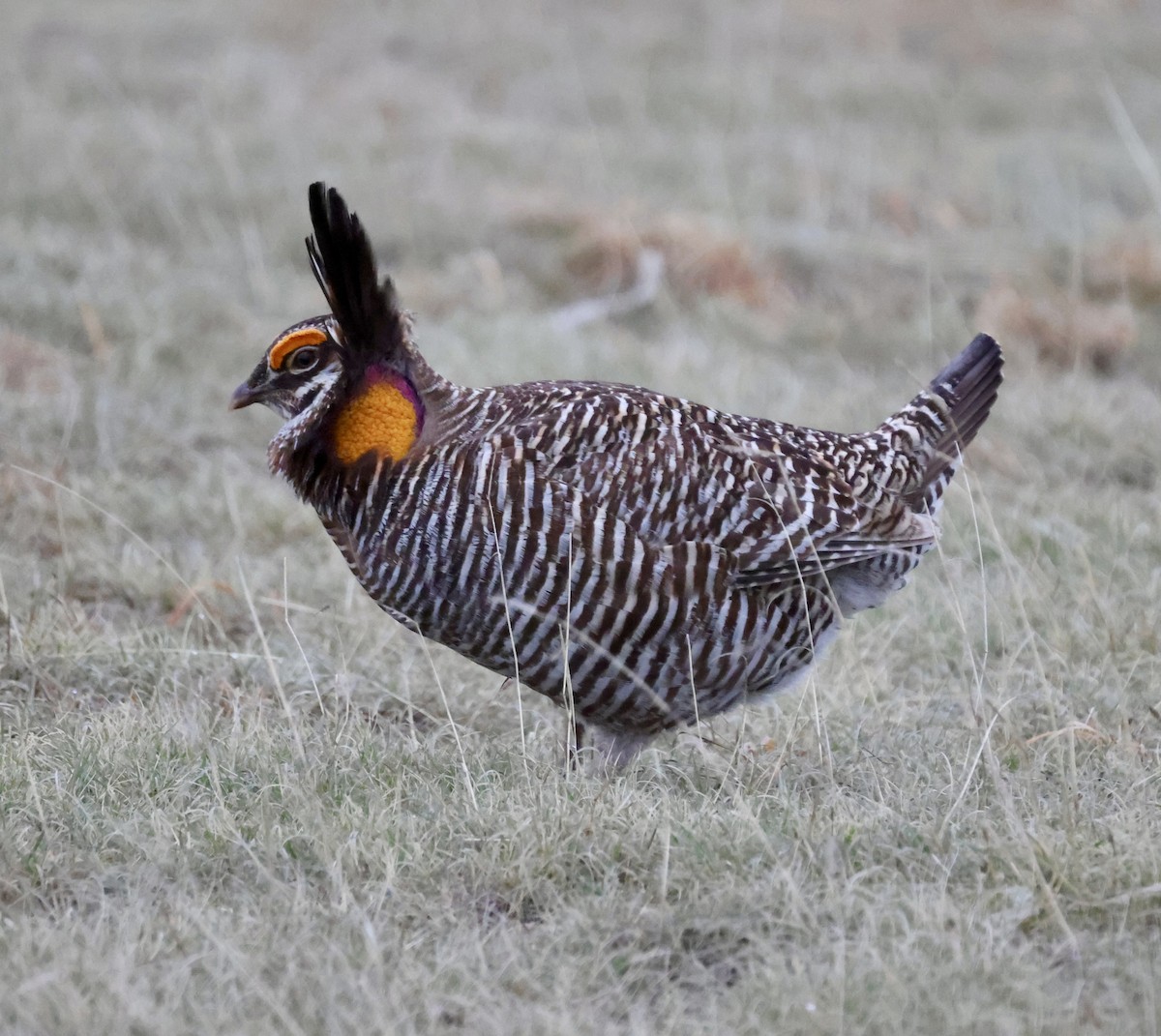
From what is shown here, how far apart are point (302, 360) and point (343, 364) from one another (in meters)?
0.11

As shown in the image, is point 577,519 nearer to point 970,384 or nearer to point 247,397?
point 247,397

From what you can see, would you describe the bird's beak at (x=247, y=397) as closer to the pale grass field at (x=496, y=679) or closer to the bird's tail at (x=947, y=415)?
the pale grass field at (x=496, y=679)

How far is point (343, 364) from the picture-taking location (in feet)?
12.5

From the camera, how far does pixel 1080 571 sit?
518 centimetres

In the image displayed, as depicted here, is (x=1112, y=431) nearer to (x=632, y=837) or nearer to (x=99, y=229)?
(x=632, y=837)

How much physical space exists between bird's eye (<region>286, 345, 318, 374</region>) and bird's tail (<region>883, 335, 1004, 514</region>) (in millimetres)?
1617

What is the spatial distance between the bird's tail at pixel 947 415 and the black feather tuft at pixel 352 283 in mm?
1463

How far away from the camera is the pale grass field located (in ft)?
8.77

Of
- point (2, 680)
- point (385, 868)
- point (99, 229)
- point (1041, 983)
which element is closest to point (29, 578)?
point (2, 680)

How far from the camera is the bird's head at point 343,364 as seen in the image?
367 centimetres

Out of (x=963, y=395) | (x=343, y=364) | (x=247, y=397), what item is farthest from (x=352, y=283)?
(x=963, y=395)

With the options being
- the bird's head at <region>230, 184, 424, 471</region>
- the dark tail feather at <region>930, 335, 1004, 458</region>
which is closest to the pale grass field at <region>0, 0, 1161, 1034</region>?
the dark tail feather at <region>930, 335, 1004, 458</region>

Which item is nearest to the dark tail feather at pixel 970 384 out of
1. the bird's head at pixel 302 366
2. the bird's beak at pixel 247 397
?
the bird's head at pixel 302 366

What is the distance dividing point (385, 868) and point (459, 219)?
7.98 metres
